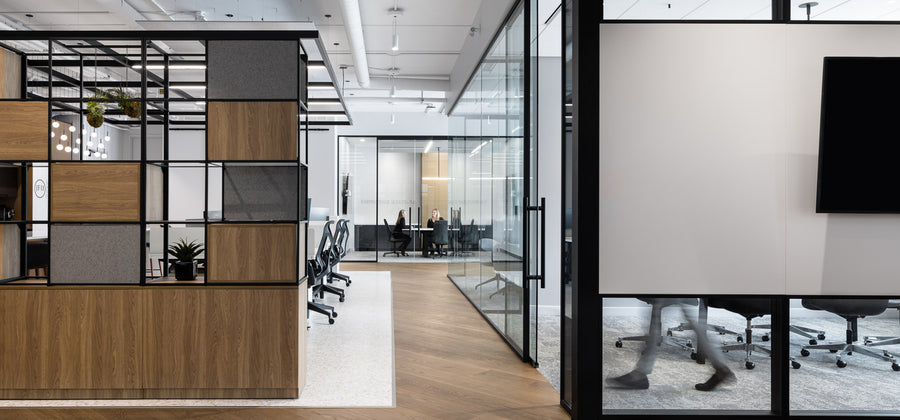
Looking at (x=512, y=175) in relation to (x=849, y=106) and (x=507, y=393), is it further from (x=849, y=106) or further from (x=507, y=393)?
(x=849, y=106)

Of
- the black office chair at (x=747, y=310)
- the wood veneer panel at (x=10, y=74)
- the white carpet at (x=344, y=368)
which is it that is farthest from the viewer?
the wood veneer panel at (x=10, y=74)

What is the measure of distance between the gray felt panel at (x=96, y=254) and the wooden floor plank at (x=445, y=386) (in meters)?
0.78

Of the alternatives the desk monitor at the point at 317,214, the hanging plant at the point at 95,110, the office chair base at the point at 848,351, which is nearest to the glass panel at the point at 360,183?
the desk monitor at the point at 317,214

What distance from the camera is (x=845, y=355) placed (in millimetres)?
2926

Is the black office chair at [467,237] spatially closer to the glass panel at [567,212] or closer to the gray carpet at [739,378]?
the glass panel at [567,212]

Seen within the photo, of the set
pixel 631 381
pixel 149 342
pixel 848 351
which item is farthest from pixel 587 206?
pixel 149 342

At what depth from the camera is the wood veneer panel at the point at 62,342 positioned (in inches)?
133

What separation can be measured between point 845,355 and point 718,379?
0.64 m

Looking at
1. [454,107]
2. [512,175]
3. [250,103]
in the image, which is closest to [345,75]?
[454,107]

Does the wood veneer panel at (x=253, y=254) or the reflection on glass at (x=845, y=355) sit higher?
the wood veneer panel at (x=253, y=254)

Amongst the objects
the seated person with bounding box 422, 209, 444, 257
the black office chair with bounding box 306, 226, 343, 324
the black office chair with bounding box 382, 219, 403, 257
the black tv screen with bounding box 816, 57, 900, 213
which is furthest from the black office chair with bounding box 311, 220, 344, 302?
the seated person with bounding box 422, 209, 444, 257

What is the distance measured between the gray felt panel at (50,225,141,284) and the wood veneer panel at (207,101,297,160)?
74 cm

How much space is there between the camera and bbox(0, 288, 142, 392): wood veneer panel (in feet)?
11.1

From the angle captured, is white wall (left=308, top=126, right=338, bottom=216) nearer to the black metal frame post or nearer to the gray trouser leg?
the black metal frame post
